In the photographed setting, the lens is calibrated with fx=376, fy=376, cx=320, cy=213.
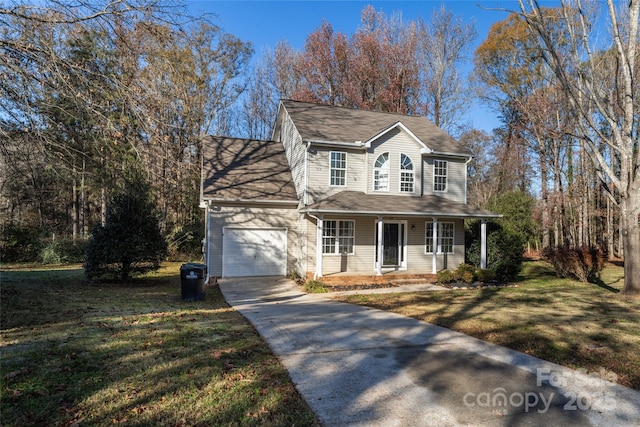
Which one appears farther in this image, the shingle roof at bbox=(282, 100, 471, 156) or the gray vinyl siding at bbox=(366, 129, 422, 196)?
the gray vinyl siding at bbox=(366, 129, 422, 196)

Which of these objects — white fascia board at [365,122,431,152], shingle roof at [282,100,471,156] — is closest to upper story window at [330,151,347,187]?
shingle roof at [282,100,471,156]

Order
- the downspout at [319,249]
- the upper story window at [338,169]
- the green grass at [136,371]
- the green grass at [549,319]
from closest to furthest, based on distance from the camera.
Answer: the green grass at [136,371] < the green grass at [549,319] < the downspout at [319,249] < the upper story window at [338,169]

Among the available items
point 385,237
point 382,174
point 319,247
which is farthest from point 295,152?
point 385,237

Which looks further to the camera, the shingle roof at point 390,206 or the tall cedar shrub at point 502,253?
the tall cedar shrub at point 502,253

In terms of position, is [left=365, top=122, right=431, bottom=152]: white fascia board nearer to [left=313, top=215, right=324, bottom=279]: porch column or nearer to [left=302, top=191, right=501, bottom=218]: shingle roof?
[left=302, top=191, right=501, bottom=218]: shingle roof

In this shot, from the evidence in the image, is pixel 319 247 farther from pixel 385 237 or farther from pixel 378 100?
pixel 378 100

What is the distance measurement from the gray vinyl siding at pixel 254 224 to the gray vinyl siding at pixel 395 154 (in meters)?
3.64

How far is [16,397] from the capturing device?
3.67 metres

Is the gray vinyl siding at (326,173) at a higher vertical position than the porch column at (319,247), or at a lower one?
higher

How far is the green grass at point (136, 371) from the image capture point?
139 inches

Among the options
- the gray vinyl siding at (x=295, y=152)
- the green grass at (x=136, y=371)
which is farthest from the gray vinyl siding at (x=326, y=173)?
the green grass at (x=136, y=371)

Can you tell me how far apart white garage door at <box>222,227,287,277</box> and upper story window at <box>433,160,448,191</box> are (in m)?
7.30

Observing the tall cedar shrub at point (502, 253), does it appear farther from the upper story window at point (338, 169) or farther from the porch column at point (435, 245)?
the upper story window at point (338, 169)

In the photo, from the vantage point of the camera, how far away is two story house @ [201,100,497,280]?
1532 centimetres
